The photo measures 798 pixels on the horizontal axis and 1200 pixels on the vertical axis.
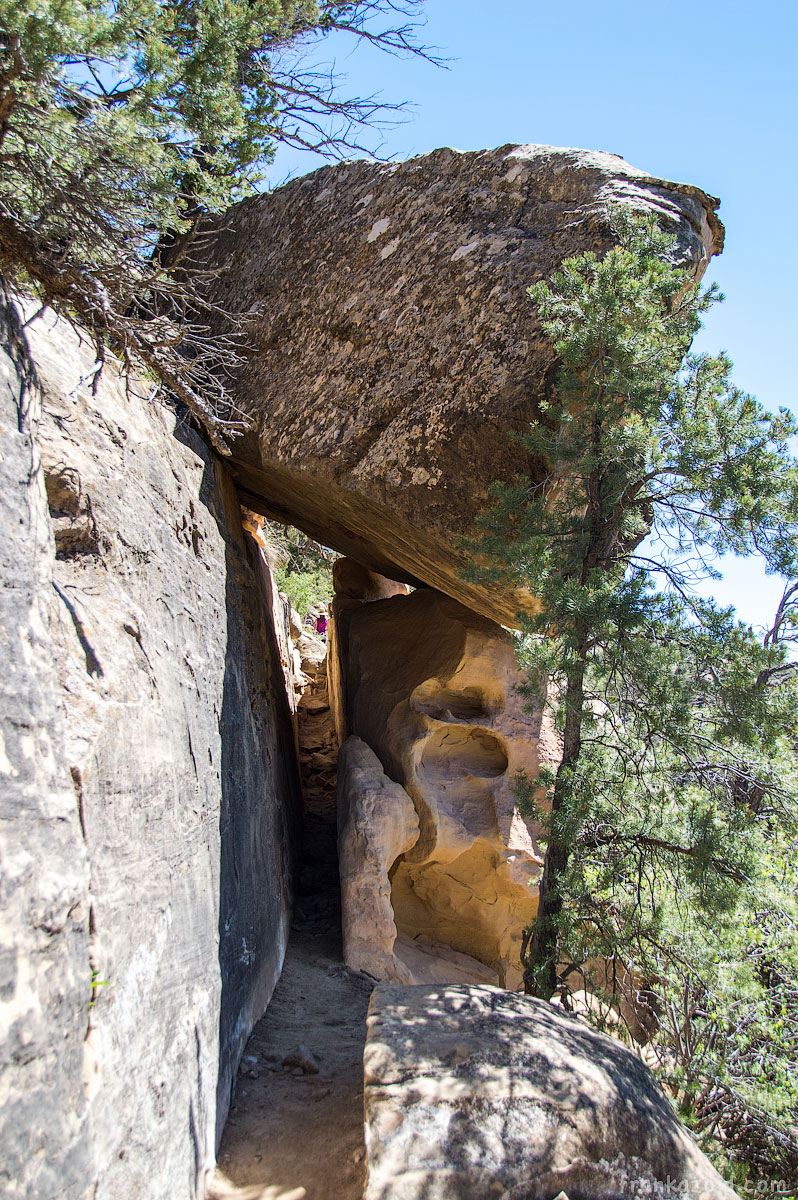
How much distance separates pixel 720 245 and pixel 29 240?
12.9 feet

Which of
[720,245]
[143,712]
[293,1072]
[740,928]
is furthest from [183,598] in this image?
[720,245]

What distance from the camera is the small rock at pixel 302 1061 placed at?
156 inches

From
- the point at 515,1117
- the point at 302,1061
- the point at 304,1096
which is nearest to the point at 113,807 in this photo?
the point at 515,1117

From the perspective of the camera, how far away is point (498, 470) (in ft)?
14.3

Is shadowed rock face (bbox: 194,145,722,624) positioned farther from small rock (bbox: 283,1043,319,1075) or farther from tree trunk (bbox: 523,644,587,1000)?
small rock (bbox: 283,1043,319,1075)

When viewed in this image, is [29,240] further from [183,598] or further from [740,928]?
[740,928]

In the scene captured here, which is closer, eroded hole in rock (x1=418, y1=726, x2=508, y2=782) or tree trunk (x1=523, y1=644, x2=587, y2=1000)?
tree trunk (x1=523, y1=644, x2=587, y2=1000)

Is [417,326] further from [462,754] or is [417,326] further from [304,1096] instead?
[304,1096]

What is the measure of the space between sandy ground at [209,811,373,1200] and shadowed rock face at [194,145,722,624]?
2.72 m

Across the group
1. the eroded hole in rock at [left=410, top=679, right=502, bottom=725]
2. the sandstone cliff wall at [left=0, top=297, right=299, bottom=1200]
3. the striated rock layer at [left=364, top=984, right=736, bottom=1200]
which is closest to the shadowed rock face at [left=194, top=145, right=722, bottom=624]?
the sandstone cliff wall at [left=0, top=297, right=299, bottom=1200]

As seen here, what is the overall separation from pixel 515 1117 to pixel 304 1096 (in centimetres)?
146

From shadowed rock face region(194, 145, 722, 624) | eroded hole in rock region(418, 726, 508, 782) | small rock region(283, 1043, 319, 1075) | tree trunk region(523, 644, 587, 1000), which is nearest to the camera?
tree trunk region(523, 644, 587, 1000)

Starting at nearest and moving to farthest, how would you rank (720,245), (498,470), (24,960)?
(24,960)
(498,470)
(720,245)

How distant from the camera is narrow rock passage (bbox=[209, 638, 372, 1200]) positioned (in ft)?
10.2
